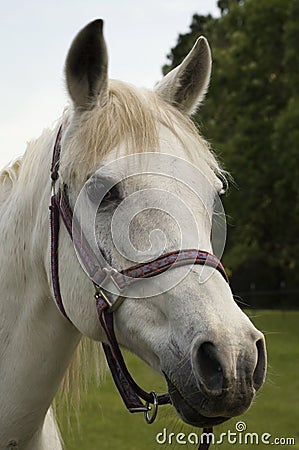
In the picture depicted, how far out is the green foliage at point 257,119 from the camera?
915 inches

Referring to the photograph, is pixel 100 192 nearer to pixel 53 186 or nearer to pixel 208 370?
pixel 53 186

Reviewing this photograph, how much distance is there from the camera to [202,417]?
6.95 feet

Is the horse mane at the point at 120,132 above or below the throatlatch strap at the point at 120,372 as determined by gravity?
above

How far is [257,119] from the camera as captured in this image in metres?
24.8

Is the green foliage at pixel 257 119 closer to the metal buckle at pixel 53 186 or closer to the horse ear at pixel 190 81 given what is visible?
the horse ear at pixel 190 81

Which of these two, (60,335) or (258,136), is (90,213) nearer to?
(60,335)

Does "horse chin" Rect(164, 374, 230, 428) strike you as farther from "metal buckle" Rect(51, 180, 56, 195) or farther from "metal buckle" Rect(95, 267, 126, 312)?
"metal buckle" Rect(51, 180, 56, 195)

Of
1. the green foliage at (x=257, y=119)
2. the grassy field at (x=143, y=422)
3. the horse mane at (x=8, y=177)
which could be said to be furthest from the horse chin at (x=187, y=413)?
the green foliage at (x=257, y=119)

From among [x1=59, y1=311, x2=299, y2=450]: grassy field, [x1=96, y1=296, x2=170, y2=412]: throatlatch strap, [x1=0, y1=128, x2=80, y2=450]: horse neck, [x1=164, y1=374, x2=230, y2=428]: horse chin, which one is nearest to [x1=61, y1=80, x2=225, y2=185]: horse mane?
[x1=0, y1=128, x2=80, y2=450]: horse neck

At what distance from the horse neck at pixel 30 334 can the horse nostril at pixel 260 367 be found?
0.91 m

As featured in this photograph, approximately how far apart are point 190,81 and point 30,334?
1.27 m

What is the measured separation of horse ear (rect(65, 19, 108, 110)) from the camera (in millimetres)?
2430

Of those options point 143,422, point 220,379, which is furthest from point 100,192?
point 143,422

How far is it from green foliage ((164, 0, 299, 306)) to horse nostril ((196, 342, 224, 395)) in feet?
65.2
